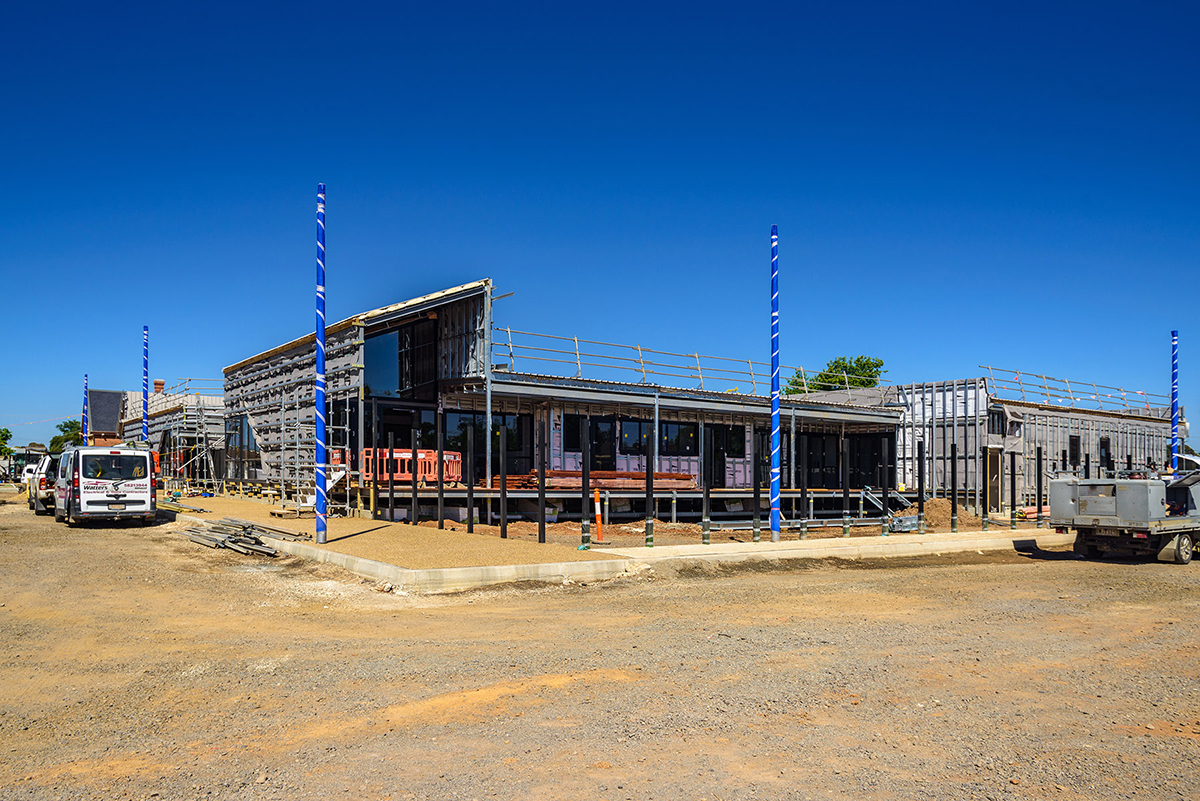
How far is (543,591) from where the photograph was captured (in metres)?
12.8

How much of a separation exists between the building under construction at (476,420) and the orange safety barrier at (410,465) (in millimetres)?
53

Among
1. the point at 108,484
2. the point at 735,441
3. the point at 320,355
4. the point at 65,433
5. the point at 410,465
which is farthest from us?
the point at 65,433

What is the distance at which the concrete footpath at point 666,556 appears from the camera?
12.8 m

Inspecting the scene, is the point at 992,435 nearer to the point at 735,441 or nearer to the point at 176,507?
the point at 735,441

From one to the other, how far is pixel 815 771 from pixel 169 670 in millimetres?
5799

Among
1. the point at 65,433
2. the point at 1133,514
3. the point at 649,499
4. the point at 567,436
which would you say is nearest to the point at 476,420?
the point at 567,436

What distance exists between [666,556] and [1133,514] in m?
10.5

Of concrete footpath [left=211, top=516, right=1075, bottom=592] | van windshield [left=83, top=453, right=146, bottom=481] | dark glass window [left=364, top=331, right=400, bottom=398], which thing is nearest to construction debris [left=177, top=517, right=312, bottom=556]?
concrete footpath [left=211, top=516, right=1075, bottom=592]

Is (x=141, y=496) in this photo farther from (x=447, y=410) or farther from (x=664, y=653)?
(x=664, y=653)

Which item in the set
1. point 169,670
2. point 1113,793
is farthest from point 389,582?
point 1113,793

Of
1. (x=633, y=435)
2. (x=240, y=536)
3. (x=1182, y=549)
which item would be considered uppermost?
(x=633, y=435)

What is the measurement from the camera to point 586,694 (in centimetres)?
712

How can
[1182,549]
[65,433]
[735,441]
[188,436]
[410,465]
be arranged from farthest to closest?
[65,433] → [188,436] → [735,441] → [410,465] → [1182,549]

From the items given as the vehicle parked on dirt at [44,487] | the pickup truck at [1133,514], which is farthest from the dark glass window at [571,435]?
the vehicle parked on dirt at [44,487]
